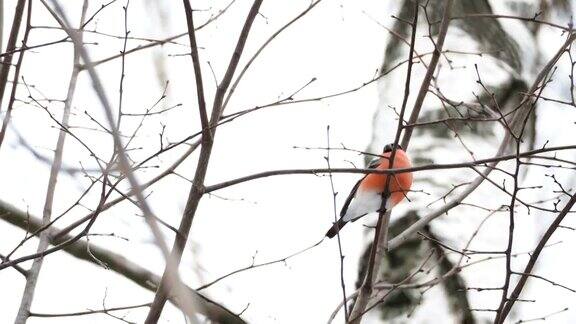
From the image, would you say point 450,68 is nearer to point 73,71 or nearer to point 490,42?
point 490,42

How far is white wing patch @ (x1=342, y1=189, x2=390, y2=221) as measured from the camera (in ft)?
10.8

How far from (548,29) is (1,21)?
2.60m

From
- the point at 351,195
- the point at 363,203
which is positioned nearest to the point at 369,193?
the point at 363,203

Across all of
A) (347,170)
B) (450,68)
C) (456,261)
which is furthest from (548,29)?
Result: (347,170)

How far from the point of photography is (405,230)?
2949mm

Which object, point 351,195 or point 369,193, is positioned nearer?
point 369,193

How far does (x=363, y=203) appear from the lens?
10.8 ft

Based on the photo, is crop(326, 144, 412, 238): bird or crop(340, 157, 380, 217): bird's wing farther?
crop(340, 157, 380, 217): bird's wing

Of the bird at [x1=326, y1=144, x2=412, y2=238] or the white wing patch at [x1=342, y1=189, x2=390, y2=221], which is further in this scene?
the white wing patch at [x1=342, y1=189, x2=390, y2=221]

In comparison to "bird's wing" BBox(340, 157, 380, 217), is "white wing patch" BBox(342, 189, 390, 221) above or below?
below

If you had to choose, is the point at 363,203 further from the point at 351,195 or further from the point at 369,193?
the point at 351,195

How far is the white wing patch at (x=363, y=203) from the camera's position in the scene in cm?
328

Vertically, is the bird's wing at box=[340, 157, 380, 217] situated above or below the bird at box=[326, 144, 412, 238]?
above

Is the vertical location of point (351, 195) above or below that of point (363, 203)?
above
